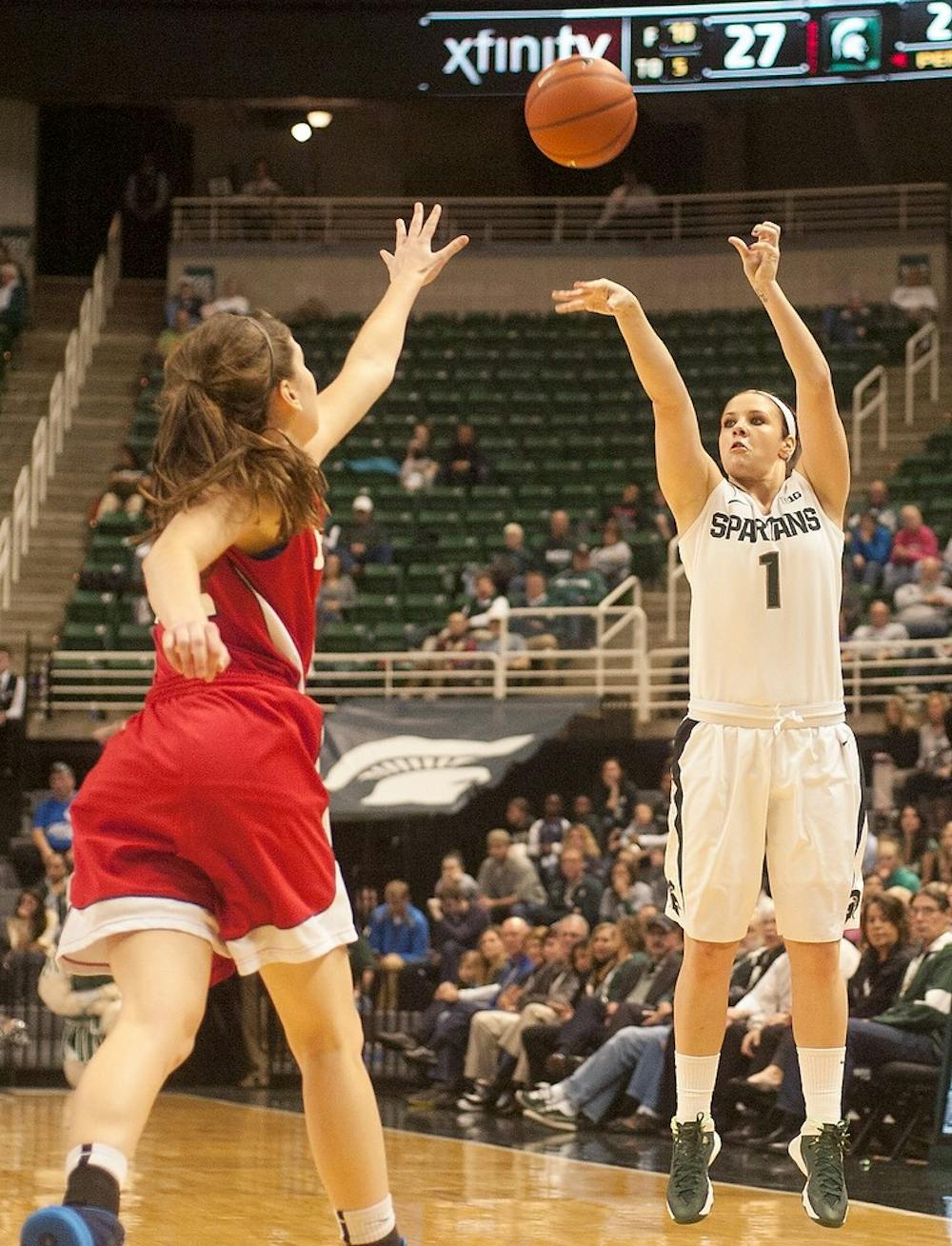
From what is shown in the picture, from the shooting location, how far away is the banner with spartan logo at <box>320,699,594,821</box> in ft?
47.2

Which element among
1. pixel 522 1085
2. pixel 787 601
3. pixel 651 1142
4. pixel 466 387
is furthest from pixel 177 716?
pixel 466 387

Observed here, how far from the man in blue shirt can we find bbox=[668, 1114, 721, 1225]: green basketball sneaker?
24.2 ft

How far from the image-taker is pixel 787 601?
5707 mm

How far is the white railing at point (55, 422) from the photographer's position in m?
20.7

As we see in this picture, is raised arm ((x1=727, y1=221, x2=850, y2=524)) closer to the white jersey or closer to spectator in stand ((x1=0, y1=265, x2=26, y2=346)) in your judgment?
the white jersey

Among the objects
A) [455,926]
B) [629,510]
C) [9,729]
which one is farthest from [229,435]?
[629,510]

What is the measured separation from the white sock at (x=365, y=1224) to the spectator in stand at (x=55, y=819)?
39.8 ft

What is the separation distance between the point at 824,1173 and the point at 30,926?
29.5 feet

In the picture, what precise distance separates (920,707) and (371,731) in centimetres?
417

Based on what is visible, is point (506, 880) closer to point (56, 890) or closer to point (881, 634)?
point (56, 890)

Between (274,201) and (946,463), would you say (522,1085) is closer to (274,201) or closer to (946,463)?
(946,463)

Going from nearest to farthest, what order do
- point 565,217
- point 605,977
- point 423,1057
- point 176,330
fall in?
1. point 605,977
2. point 423,1057
3. point 176,330
4. point 565,217

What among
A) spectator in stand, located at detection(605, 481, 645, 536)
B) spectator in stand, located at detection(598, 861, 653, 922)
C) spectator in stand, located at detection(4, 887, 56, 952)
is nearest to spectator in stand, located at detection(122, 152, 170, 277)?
spectator in stand, located at detection(605, 481, 645, 536)

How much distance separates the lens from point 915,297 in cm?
2192
